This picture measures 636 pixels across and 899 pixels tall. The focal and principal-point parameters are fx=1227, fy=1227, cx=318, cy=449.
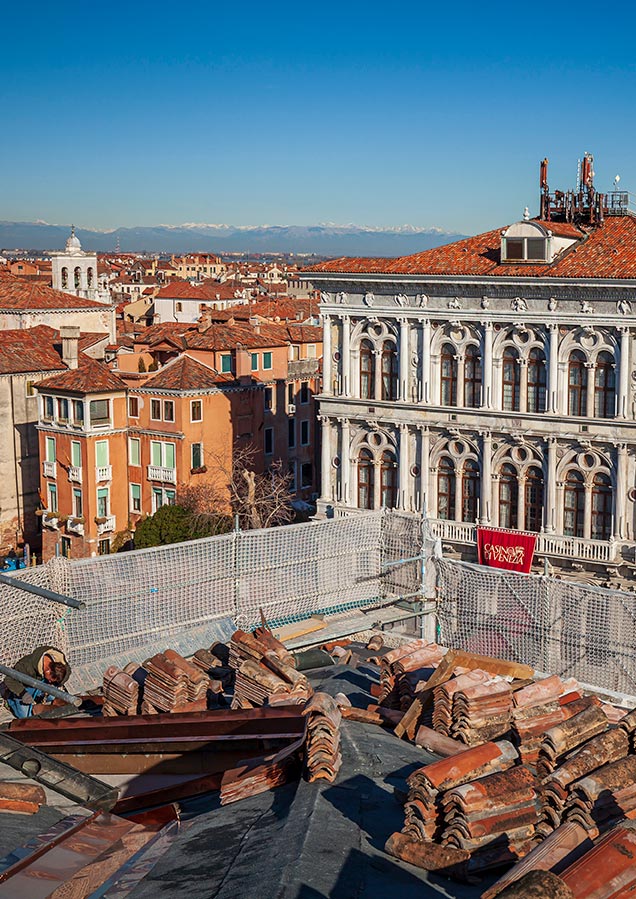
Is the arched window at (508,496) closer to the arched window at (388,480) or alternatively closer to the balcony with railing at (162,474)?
the arched window at (388,480)

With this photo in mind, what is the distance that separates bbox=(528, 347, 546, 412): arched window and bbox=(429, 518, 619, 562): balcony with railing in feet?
10.2

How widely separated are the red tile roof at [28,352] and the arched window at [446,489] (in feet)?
64.7

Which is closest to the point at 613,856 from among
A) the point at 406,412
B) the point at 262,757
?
the point at 262,757

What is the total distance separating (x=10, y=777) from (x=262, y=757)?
7.82ft

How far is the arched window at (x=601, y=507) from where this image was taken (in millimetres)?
28359

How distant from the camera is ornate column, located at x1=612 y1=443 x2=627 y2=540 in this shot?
27.7 m

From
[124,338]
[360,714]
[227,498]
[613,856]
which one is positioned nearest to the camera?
[613,856]

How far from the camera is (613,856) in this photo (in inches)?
325

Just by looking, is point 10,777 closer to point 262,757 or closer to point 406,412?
point 262,757

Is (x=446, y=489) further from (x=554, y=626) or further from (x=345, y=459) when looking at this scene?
(x=554, y=626)

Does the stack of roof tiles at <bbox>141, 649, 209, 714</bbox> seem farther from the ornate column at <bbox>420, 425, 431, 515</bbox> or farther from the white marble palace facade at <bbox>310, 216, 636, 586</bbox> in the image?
the ornate column at <bbox>420, 425, 431, 515</bbox>

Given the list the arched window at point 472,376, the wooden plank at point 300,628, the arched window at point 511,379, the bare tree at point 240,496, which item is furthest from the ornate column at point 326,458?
the wooden plank at point 300,628

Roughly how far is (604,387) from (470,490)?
4532mm

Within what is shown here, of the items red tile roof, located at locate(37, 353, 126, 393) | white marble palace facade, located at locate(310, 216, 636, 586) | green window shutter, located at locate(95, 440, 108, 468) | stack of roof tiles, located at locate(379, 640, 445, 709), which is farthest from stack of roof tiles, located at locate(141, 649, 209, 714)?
green window shutter, located at locate(95, 440, 108, 468)
